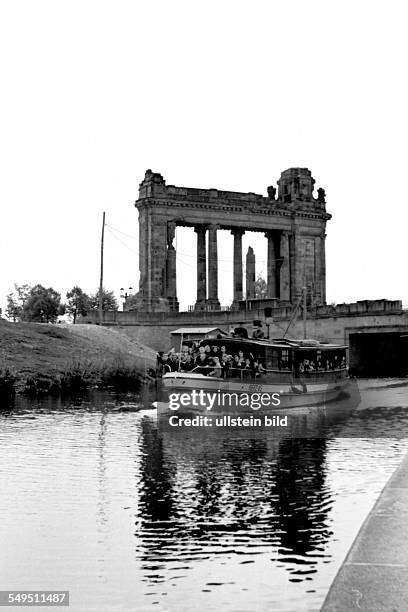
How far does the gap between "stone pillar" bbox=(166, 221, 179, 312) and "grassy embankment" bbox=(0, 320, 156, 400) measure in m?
24.3

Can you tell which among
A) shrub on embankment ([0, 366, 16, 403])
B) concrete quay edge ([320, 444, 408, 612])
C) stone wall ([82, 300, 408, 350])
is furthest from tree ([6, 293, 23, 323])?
concrete quay edge ([320, 444, 408, 612])

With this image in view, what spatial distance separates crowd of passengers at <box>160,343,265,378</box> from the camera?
4219 cm

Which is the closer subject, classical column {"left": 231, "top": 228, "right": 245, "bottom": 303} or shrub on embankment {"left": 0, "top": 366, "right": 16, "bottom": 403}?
shrub on embankment {"left": 0, "top": 366, "right": 16, "bottom": 403}

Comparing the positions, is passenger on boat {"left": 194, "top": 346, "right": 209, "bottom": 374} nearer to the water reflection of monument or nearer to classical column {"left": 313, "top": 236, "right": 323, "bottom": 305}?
the water reflection of monument

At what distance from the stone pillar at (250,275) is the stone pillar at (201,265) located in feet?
20.4

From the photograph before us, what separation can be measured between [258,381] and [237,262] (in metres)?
72.9

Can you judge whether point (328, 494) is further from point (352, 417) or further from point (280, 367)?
point (280, 367)

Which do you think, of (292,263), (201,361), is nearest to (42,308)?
(292,263)

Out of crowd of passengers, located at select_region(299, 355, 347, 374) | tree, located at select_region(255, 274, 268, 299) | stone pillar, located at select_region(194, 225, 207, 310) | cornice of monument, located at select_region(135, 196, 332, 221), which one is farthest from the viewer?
tree, located at select_region(255, 274, 268, 299)

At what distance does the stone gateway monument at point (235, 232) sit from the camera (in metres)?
107

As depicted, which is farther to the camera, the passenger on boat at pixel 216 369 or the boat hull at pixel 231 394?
the passenger on boat at pixel 216 369

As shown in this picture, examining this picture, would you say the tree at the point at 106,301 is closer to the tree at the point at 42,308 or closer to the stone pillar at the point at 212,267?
the tree at the point at 42,308

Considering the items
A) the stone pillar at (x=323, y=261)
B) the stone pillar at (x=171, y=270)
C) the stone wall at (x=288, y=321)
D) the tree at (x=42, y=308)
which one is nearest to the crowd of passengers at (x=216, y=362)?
the stone wall at (x=288, y=321)

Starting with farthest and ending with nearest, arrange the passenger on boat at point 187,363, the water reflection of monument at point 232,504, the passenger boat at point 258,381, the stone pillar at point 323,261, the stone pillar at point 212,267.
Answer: the stone pillar at point 323,261 < the stone pillar at point 212,267 < the passenger on boat at point 187,363 < the passenger boat at point 258,381 < the water reflection of monument at point 232,504
